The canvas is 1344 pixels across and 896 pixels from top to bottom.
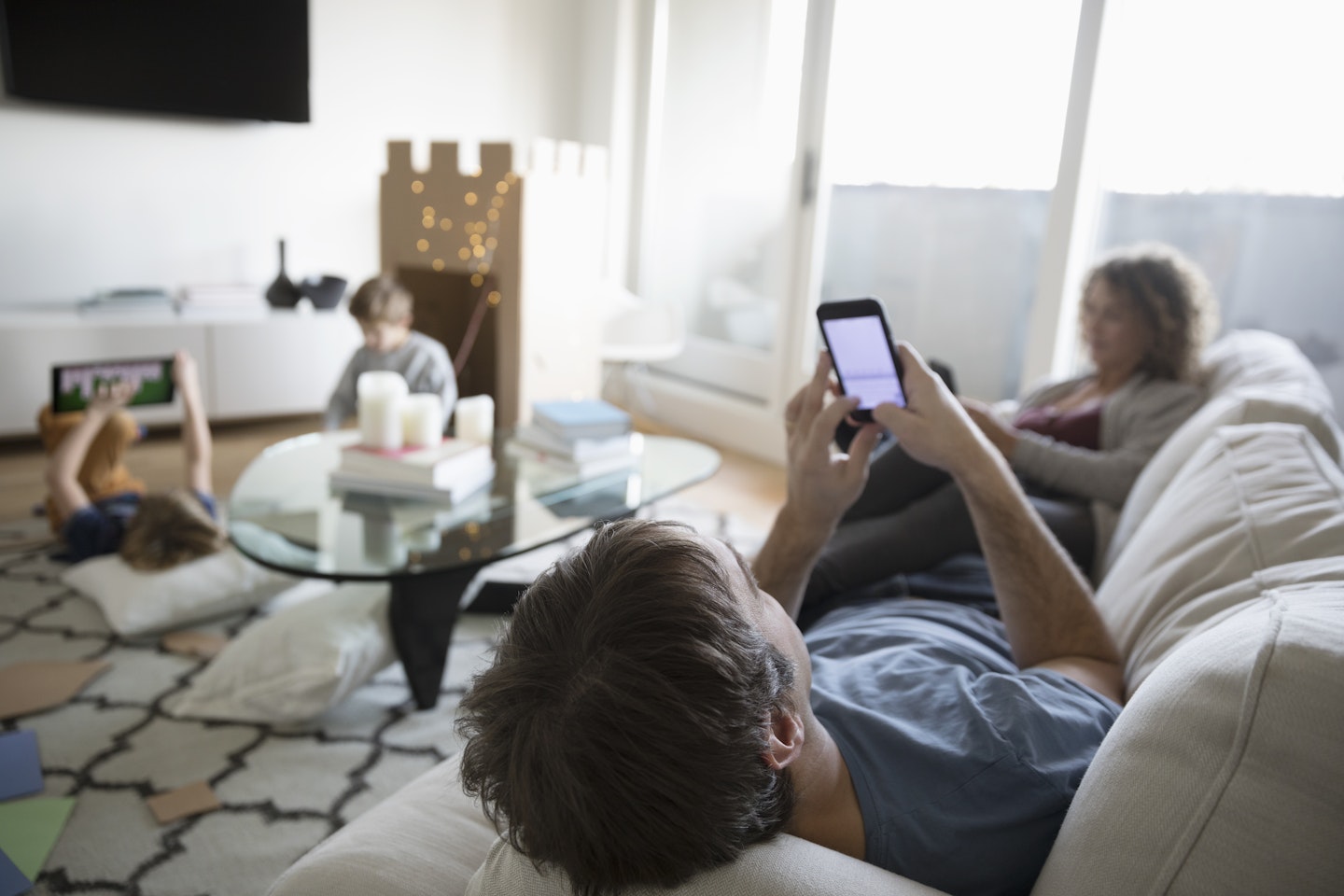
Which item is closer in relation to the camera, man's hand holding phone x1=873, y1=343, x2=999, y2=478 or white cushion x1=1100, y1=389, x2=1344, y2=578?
man's hand holding phone x1=873, y1=343, x2=999, y2=478

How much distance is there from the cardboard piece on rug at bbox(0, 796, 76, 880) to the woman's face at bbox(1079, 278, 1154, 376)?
221cm

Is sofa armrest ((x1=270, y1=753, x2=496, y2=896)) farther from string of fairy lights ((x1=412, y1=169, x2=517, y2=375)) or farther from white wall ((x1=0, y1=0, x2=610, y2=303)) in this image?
white wall ((x1=0, y1=0, x2=610, y2=303))

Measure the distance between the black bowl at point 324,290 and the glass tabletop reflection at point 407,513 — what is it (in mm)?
1666

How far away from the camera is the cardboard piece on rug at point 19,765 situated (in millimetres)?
1644

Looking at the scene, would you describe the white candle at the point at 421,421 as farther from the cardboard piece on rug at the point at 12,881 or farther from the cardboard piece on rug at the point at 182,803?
the cardboard piece on rug at the point at 12,881

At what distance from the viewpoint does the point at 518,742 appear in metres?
0.64

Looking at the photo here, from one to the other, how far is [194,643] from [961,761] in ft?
6.34

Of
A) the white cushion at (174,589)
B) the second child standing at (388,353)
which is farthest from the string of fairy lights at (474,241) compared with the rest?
the white cushion at (174,589)

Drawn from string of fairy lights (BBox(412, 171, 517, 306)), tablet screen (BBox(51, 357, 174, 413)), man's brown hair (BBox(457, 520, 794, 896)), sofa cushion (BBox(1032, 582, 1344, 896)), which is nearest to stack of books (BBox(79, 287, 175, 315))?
string of fairy lights (BBox(412, 171, 517, 306))

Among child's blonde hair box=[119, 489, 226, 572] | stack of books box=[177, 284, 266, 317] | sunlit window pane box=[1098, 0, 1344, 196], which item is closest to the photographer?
child's blonde hair box=[119, 489, 226, 572]

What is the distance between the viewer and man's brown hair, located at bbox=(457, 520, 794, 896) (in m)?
0.62

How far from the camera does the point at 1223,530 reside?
3.81 feet

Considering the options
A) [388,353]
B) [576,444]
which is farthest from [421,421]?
[388,353]

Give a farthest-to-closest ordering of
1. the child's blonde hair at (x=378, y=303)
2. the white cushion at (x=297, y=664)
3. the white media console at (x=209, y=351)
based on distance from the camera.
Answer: the white media console at (x=209, y=351) < the child's blonde hair at (x=378, y=303) < the white cushion at (x=297, y=664)
